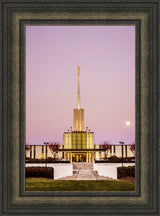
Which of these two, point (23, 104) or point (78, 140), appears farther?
point (78, 140)

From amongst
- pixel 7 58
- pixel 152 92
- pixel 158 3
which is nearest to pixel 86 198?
pixel 152 92

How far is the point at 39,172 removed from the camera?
42.0ft

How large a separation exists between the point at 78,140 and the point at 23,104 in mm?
23032

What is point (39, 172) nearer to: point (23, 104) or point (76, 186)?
point (76, 186)

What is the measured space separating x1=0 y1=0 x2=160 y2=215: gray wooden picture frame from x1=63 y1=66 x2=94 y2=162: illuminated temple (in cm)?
2039

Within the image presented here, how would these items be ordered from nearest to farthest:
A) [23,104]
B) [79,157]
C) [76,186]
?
Result: [23,104] < [76,186] < [79,157]

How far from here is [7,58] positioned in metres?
5.38

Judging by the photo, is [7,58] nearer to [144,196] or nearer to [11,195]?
[11,195]

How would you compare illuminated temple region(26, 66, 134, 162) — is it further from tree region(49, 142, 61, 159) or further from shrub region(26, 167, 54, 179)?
shrub region(26, 167, 54, 179)

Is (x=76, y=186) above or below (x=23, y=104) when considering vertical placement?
below

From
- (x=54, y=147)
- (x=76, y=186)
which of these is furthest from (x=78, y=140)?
(x=76, y=186)

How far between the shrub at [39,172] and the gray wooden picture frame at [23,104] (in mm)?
7455

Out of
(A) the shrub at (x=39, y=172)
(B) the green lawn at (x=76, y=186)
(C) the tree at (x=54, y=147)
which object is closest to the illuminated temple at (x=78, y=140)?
(C) the tree at (x=54, y=147)

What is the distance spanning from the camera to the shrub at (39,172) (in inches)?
488
